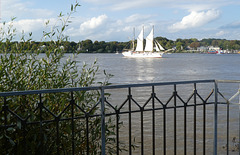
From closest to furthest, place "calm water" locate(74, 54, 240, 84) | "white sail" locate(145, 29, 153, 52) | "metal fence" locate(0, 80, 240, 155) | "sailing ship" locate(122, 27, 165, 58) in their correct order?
1. "metal fence" locate(0, 80, 240, 155)
2. "calm water" locate(74, 54, 240, 84)
3. "white sail" locate(145, 29, 153, 52)
4. "sailing ship" locate(122, 27, 165, 58)

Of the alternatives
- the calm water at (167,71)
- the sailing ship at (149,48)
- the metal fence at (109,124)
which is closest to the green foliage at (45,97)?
the metal fence at (109,124)

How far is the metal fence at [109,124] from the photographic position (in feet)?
10.7

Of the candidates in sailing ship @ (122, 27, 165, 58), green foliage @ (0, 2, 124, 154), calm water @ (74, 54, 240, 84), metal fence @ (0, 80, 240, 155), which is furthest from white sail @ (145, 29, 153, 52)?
green foliage @ (0, 2, 124, 154)

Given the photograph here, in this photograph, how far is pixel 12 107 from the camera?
12.1 feet

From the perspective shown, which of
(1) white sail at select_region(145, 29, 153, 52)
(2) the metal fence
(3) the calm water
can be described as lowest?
(3) the calm water

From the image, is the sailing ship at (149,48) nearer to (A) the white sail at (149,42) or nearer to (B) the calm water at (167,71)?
(A) the white sail at (149,42)

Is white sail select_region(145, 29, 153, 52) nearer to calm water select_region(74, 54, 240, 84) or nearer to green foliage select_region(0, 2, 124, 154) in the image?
calm water select_region(74, 54, 240, 84)

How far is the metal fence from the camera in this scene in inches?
128

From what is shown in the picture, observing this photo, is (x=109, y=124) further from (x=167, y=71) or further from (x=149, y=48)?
(x=149, y=48)

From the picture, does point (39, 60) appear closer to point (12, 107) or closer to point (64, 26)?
point (64, 26)

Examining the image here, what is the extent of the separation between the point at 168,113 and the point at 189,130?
265cm

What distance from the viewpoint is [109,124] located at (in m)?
5.84

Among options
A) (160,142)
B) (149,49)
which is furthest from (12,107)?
(149,49)

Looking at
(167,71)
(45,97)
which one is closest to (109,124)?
(45,97)
